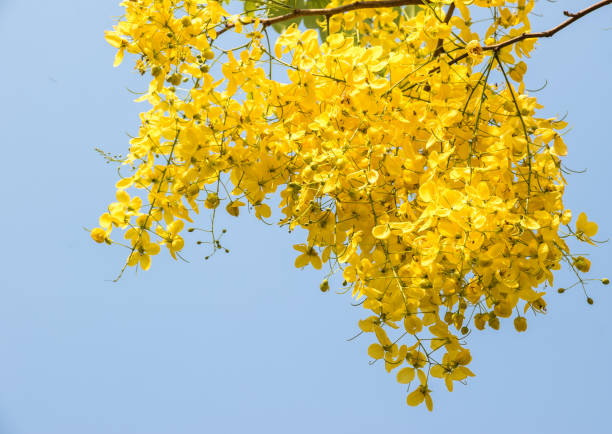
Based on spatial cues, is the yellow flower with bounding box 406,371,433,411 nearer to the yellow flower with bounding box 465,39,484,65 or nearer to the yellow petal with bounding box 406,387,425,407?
the yellow petal with bounding box 406,387,425,407

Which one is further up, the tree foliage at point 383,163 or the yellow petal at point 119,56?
the yellow petal at point 119,56

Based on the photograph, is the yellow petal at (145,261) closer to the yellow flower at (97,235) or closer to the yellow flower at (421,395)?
the yellow flower at (97,235)

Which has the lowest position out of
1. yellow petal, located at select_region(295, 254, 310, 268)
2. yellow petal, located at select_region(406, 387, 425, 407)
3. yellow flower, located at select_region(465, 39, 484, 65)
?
yellow petal, located at select_region(406, 387, 425, 407)

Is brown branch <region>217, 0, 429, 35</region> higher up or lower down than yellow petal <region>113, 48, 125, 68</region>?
higher up

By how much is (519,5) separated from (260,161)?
0.72 m

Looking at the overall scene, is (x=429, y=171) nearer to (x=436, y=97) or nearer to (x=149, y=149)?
(x=436, y=97)

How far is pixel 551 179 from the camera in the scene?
1.21 metres

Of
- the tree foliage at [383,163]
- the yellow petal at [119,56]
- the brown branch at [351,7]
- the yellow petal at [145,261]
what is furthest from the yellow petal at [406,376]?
the yellow petal at [119,56]

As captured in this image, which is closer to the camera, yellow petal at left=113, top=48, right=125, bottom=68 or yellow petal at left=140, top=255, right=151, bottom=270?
yellow petal at left=140, top=255, right=151, bottom=270

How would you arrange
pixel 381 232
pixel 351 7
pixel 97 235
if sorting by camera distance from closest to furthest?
pixel 381 232
pixel 97 235
pixel 351 7

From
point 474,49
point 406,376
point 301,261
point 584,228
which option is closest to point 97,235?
point 301,261

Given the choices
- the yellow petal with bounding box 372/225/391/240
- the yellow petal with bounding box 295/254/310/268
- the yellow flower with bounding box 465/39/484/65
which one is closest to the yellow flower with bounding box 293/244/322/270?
the yellow petal with bounding box 295/254/310/268

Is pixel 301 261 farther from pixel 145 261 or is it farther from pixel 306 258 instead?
pixel 145 261

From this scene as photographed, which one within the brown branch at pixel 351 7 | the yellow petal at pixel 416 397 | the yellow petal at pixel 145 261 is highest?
the brown branch at pixel 351 7
